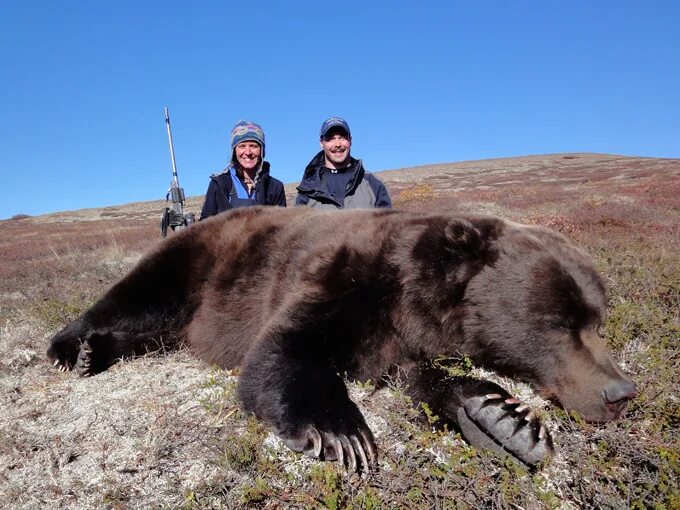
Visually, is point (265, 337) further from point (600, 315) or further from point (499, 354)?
point (600, 315)

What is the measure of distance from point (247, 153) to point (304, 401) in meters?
4.33

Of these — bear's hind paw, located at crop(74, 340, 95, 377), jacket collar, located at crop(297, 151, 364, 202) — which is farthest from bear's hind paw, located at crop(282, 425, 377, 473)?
jacket collar, located at crop(297, 151, 364, 202)

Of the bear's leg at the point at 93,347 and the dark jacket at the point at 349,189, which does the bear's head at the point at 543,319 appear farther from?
the dark jacket at the point at 349,189

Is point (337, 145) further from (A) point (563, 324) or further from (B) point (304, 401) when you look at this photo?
(B) point (304, 401)

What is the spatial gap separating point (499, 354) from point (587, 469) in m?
0.70

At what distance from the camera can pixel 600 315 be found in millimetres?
2521

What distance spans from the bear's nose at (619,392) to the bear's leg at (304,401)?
111 centimetres

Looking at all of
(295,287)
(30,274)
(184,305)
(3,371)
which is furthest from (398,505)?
(30,274)

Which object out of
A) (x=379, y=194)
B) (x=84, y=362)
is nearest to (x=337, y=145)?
(x=379, y=194)

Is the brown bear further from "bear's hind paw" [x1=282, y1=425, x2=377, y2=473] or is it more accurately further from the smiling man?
the smiling man

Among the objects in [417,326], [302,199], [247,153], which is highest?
[247,153]

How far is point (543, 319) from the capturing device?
8.13 feet

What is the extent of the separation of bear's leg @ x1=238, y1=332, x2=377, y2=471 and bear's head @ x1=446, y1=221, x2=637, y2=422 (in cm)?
83

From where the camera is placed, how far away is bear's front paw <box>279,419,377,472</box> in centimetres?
208
